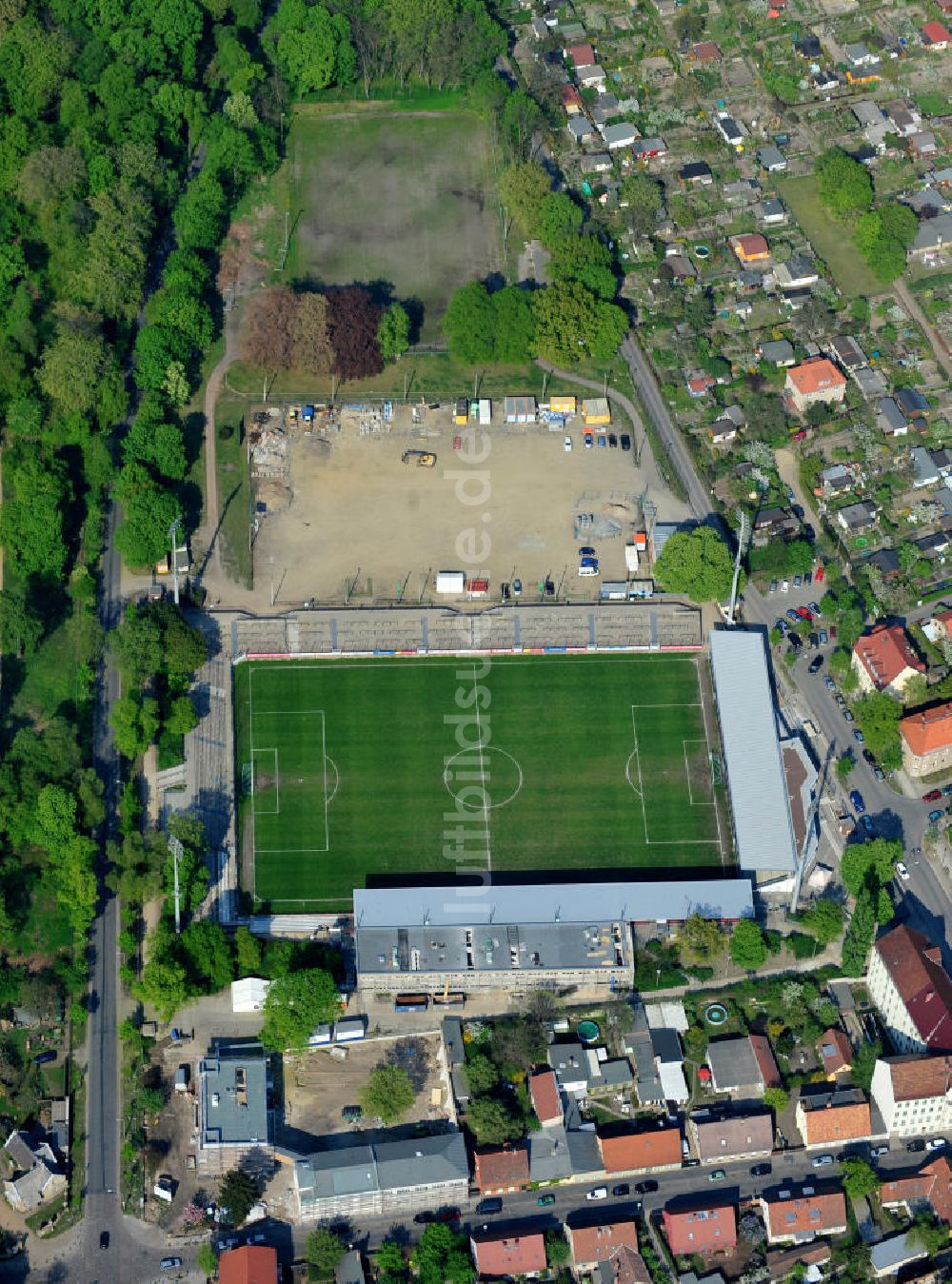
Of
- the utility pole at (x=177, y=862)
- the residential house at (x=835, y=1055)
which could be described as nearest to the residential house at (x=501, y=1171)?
the residential house at (x=835, y=1055)

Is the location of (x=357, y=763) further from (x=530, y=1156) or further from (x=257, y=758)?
(x=530, y=1156)

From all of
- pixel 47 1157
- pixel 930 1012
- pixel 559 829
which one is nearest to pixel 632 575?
pixel 559 829

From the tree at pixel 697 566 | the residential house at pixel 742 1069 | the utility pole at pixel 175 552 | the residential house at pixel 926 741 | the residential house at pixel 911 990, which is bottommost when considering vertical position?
the residential house at pixel 742 1069

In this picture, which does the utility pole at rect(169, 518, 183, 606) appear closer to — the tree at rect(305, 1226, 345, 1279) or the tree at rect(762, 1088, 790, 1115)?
the tree at rect(305, 1226, 345, 1279)

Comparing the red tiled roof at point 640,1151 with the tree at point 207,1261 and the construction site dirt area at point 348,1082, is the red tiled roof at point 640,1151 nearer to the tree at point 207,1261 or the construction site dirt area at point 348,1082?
the construction site dirt area at point 348,1082

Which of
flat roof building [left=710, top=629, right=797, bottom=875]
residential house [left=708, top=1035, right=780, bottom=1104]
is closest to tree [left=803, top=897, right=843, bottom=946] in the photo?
flat roof building [left=710, top=629, right=797, bottom=875]

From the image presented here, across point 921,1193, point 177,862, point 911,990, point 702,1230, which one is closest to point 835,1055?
point 911,990
